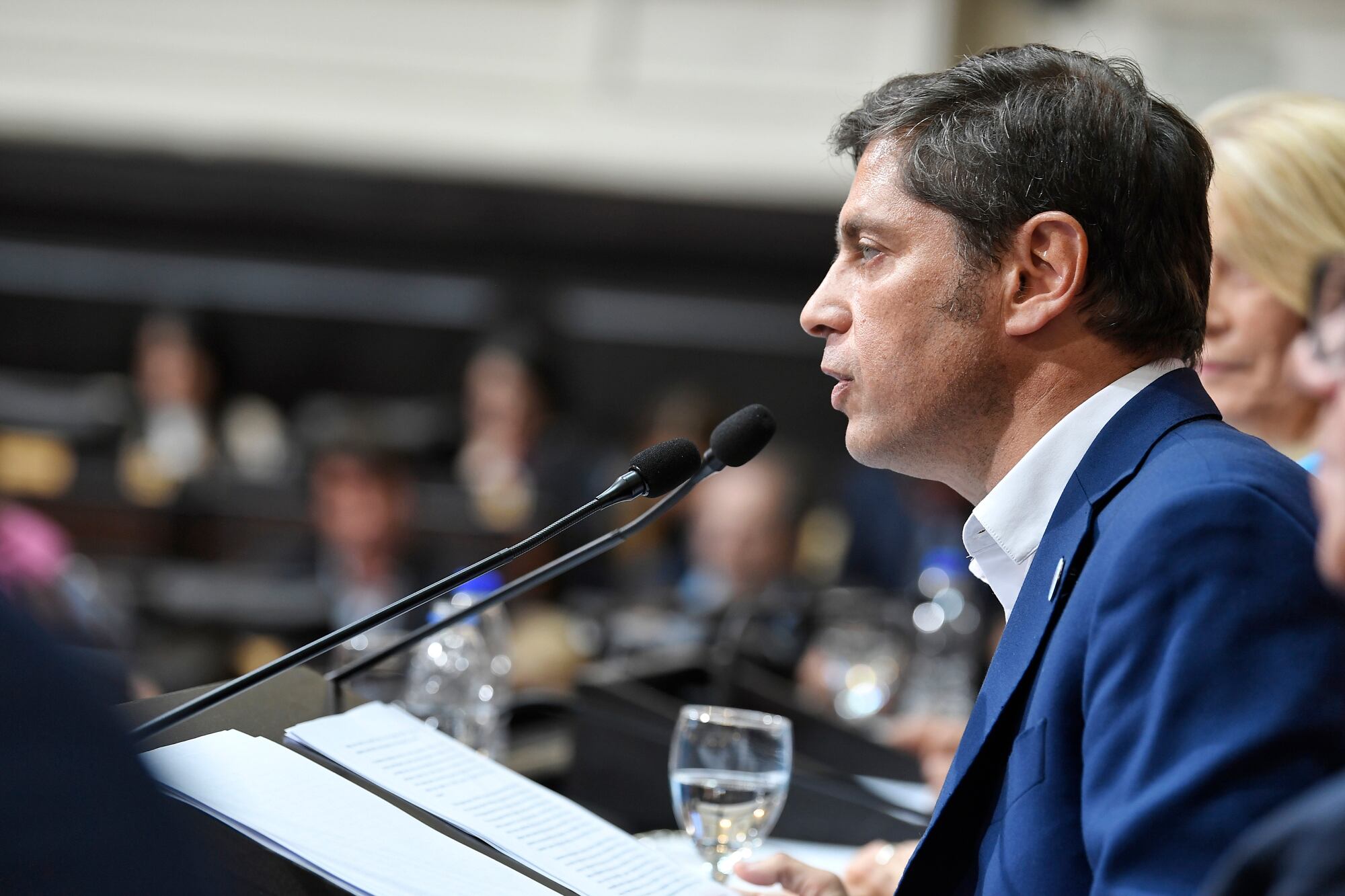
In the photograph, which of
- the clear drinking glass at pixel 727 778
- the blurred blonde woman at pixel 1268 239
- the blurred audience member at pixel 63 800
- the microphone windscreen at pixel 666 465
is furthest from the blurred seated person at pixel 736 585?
the blurred audience member at pixel 63 800

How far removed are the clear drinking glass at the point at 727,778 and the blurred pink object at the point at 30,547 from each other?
0.68 metres

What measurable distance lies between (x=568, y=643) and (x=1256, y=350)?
2.13 m

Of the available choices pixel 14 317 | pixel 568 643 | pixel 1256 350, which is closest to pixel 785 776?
pixel 1256 350

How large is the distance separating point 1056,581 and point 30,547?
2412 mm

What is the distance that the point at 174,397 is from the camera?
6.69 metres

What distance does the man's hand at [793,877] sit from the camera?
1.26m

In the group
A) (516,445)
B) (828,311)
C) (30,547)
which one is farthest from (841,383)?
(516,445)

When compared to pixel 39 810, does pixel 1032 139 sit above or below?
above

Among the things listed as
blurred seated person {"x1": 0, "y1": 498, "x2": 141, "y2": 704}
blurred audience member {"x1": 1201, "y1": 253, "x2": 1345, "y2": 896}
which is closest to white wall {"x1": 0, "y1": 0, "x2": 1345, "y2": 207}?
blurred seated person {"x1": 0, "y1": 498, "x2": 141, "y2": 704}

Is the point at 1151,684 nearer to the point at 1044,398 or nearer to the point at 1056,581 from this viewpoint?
the point at 1056,581

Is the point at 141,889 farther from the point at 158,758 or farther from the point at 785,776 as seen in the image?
the point at 785,776

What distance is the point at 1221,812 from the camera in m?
0.84

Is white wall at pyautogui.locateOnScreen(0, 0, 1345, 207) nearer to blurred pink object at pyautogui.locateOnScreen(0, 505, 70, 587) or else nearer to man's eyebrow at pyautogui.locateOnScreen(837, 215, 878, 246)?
blurred pink object at pyautogui.locateOnScreen(0, 505, 70, 587)

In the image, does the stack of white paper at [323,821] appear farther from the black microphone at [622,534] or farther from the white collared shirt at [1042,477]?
the white collared shirt at [1042,477]
